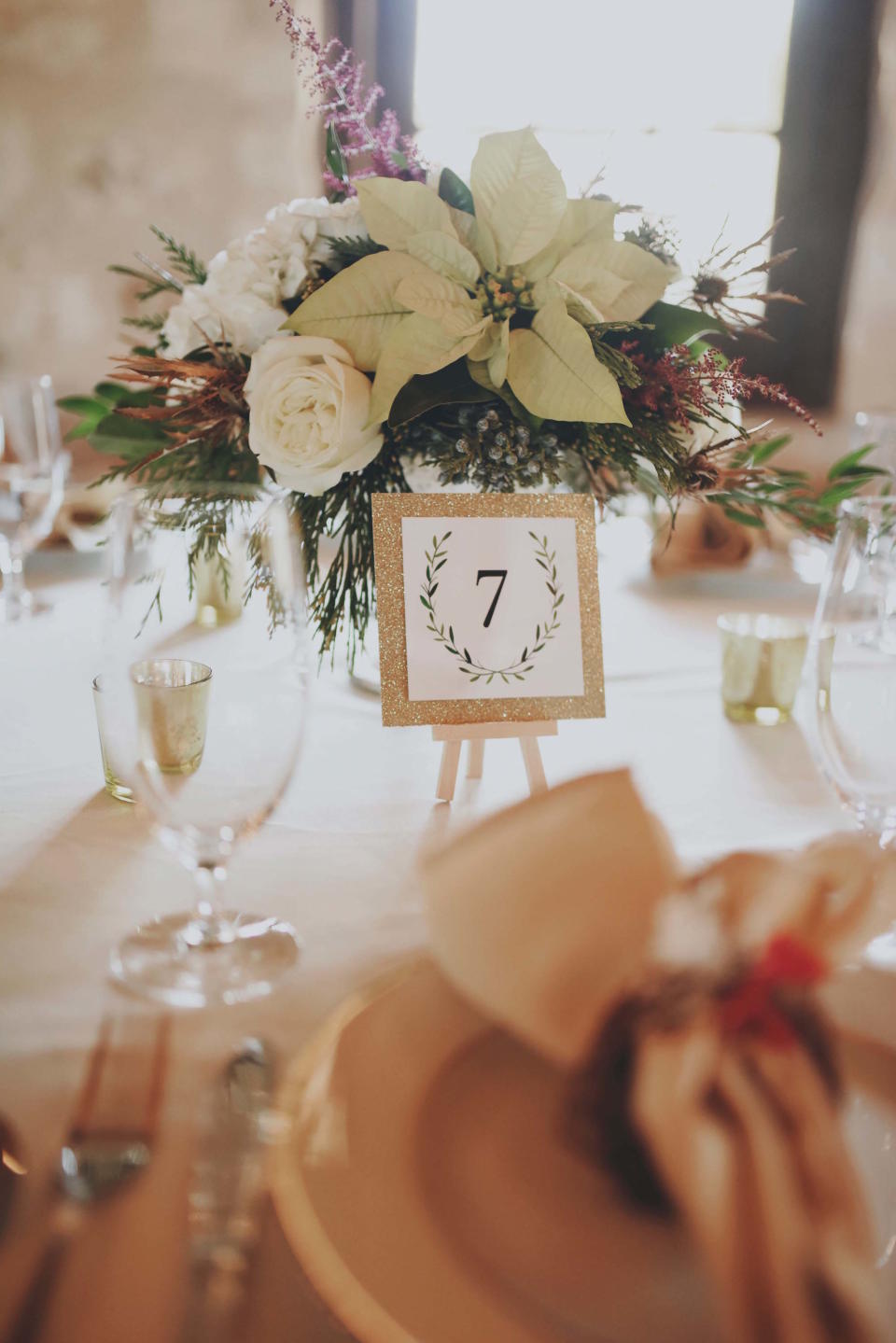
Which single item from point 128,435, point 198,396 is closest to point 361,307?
point 198,396

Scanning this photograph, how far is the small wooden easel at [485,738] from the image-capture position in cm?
79

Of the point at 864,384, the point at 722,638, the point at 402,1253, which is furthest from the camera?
the point at 864,384

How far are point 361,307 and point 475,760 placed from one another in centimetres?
36

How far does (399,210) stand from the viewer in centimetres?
76

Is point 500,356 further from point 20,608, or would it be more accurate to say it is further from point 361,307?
point 20,608

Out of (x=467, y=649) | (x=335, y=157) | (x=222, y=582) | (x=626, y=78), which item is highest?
(x=626, y=78)

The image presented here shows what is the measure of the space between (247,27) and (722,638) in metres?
2.09

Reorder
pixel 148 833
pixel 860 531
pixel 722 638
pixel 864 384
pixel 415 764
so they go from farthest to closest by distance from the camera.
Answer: pixel 864 384, pixel 722 638, pixel 415 764, pixel 148 833, pixel 860 531

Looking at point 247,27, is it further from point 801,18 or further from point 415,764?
point 415,764

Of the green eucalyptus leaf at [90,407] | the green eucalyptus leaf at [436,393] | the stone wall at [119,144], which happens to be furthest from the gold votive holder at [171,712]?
the stone wall at [119,144]

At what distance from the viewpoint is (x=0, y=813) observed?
77cm

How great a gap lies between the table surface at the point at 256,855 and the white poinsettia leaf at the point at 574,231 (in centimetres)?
40

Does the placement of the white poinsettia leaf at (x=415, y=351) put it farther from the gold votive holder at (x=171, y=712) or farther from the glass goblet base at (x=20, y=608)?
the glass goblet base at (x=20, y=608)

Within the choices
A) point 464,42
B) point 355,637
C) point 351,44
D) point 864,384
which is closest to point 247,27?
point 351,44
